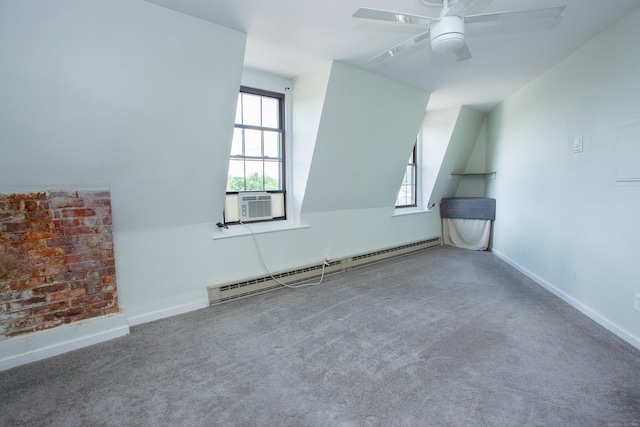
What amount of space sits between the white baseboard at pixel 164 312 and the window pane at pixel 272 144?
1.70 m

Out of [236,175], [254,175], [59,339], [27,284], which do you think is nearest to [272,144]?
[254,175]

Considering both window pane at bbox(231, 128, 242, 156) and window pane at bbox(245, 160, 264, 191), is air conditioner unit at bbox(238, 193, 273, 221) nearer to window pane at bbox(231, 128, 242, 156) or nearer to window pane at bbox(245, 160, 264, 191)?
window pane at bbox(245, 160, 264, 191)

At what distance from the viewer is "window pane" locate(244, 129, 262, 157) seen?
10.7 feet

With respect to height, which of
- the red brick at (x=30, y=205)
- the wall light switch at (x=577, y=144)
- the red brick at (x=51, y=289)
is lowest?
the red brick at (x=51, y=289)

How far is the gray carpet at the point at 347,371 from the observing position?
5.19 feet

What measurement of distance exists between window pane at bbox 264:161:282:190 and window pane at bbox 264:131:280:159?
0.31 ft

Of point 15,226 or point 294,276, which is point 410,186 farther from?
point 15,226

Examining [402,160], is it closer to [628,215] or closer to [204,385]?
[628,215]

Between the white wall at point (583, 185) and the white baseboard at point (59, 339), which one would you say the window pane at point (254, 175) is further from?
the white wall at point (583, 185)

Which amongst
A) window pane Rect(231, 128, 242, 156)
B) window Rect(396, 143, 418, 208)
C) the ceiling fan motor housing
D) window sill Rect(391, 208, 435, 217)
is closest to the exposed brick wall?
window pane Rect(231, 128, 242, 156)

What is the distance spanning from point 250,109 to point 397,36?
1.64m

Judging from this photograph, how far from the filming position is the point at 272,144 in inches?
137

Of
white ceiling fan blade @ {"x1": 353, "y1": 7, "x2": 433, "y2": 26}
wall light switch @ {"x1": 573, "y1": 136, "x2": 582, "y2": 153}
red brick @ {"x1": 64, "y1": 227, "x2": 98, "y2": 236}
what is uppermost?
white ceiling fan blade @ {"x1": 353, "y1": 7, "x2": 433, "y2": 26}

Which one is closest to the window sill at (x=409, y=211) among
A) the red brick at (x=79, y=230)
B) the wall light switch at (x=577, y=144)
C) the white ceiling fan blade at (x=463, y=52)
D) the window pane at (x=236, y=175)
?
the wall light switch at (x=577, y=144)
